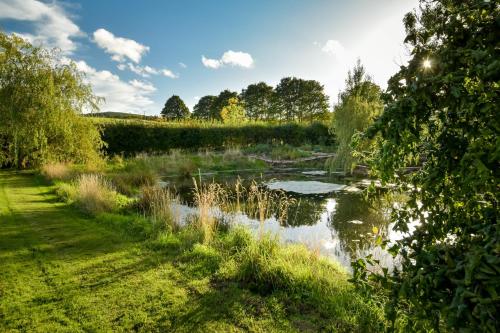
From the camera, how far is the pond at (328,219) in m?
6.14

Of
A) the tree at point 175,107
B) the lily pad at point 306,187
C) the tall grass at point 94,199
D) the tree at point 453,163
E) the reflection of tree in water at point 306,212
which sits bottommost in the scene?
the reflection of tree in water at point 306,212

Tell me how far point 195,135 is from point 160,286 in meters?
22.1

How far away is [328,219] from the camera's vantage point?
27.9ft

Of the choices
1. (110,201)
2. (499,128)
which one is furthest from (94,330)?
(110,201)

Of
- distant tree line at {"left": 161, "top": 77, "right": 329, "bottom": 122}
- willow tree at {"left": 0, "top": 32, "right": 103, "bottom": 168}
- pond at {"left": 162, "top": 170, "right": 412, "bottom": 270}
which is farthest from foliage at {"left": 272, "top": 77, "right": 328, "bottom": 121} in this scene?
willow tree at {"left": 0, "top": 32, "right": 103, "bottom": 168}

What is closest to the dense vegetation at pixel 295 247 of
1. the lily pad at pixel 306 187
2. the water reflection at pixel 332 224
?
the water reflection at pixel 332 224

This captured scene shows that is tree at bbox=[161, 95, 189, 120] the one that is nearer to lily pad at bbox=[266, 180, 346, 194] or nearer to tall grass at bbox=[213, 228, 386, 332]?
lily pad at bbox=[266, 180, 346, 194]

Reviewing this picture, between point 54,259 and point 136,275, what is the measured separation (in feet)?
5.36

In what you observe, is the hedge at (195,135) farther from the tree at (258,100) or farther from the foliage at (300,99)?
the tree at (258,100)

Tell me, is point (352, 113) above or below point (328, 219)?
above

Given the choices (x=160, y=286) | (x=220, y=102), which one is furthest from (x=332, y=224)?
(x=220, y=102)

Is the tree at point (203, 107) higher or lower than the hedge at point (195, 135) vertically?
higher

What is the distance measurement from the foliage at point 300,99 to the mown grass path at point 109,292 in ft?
170

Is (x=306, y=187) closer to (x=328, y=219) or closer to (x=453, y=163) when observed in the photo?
(x=328, y=219)
